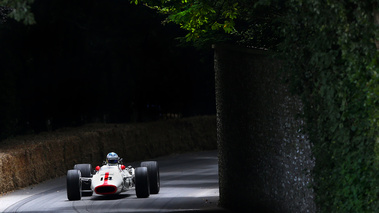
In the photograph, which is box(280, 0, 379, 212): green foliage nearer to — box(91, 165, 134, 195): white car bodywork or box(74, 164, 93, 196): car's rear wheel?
box(91, 165, 134, 195): white car bodywork

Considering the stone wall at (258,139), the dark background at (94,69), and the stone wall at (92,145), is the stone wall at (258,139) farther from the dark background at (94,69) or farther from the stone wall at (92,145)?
the dark background at (94,69)

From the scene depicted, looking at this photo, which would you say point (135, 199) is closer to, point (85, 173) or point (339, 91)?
point (85, 173)

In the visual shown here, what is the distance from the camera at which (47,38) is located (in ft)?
124

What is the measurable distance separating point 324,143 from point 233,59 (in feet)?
23.5

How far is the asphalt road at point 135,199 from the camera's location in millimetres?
19812

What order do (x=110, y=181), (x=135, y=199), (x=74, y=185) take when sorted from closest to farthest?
(x=74, y=185)
(x=110, y=181)
(x=135, y=199)

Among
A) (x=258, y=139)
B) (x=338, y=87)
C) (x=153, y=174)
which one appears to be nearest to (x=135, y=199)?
(x=153, y=174)

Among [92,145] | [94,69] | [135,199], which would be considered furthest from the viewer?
[94,69]

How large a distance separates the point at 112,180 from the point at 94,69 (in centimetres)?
2111

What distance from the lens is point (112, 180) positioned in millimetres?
21250

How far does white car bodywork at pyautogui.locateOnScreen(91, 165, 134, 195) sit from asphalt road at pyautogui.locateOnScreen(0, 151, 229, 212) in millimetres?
293

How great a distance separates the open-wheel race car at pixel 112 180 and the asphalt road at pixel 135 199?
0.25 metres

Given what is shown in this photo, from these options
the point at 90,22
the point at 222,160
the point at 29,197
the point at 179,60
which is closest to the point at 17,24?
the point at 90,22

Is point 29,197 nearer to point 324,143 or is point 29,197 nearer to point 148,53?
point 324,143
